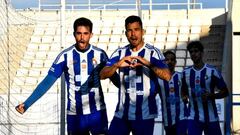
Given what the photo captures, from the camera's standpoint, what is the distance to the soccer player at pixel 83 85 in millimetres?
6707

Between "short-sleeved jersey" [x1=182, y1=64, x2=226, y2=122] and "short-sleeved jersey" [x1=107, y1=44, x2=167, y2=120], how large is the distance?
2.14 m

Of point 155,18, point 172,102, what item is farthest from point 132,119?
point 155,18

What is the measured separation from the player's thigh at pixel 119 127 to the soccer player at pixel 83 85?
1.39 feet

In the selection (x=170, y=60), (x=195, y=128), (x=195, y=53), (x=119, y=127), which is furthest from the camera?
(x=170, y=60)

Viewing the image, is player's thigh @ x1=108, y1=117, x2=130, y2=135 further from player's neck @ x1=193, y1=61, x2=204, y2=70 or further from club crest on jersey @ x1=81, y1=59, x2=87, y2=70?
player's neck @ x1=193, y1=61, x2=204, y2=70

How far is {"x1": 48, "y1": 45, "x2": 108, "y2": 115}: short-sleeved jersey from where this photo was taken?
6746 millimetres

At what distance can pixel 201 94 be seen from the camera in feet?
27.6

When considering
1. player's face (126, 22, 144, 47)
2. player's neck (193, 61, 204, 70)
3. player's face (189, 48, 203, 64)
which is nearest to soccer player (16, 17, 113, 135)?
player's face (126, 22, 144, 47)

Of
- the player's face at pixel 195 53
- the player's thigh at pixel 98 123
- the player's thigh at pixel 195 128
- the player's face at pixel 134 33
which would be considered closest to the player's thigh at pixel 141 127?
the player's thigh at pixel 98 123

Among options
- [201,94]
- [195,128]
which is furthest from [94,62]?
[195,128]

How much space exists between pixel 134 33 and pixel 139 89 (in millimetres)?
573

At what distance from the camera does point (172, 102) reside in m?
9.64

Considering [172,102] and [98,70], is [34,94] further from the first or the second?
[172,102]

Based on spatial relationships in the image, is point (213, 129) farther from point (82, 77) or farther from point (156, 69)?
point (156, 69)
